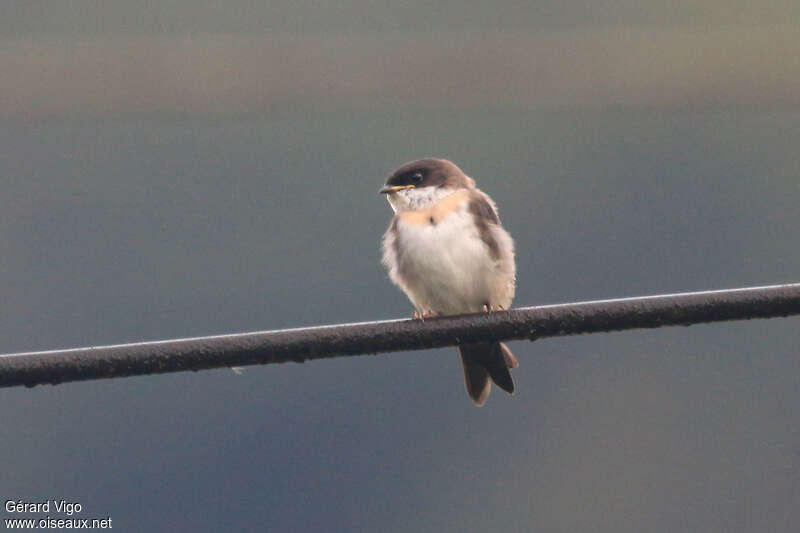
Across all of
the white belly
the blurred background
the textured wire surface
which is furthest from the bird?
the blurred background

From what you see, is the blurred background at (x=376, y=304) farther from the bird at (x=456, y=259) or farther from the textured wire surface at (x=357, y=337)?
the textured wire surface at (x=357, y=337)

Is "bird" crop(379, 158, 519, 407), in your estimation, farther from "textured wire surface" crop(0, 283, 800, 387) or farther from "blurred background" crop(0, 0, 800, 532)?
"blurred background" crop(0, 0, 800, 532)

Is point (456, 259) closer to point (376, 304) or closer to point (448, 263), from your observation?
point (448, 263)

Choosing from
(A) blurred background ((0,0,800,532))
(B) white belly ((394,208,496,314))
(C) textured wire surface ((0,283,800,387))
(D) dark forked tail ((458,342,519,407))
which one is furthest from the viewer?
(A) blurred background ((0,0,800,532))

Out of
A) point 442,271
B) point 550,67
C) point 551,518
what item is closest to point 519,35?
point 550,67

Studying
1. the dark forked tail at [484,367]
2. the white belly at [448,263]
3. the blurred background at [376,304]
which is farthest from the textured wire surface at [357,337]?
the blurred background at [376,304]

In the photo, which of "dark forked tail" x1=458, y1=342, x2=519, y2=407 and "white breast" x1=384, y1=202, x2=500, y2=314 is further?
"white breast" x1=384, y1=202, x2=500, y2=314

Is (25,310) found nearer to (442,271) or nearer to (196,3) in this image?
(196,3)

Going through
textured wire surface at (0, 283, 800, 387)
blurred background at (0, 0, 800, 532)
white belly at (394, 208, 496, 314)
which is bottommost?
blurred background at (0, 0, 800, 532)
